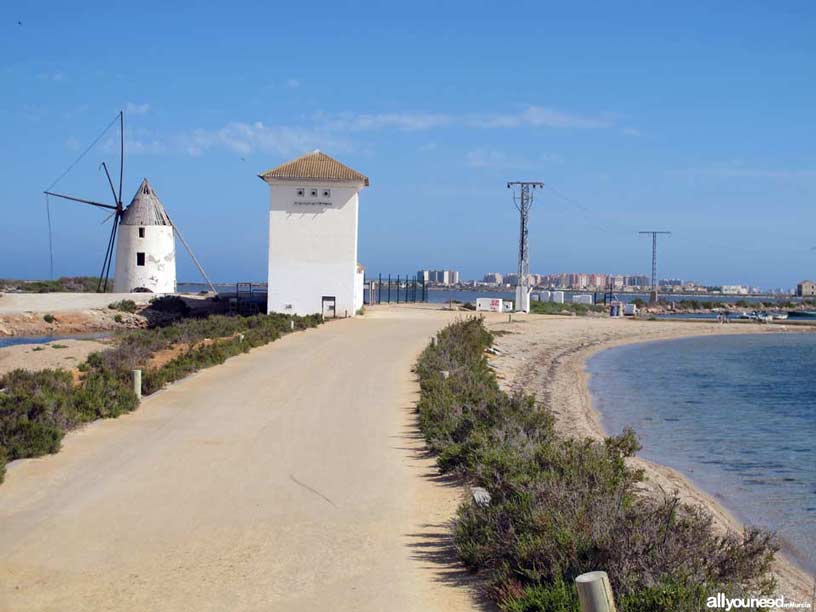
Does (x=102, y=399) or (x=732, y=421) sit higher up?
(x=102, y=399)

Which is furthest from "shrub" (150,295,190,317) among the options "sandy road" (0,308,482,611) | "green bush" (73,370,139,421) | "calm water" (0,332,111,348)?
"sandy road" (0,308,482,611)

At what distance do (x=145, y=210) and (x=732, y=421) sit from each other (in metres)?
37.9

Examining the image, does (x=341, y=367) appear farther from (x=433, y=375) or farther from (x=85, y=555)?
(x=85, y=555)

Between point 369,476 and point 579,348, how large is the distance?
3009 centimetres

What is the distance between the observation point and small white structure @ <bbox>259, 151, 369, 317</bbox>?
35.5 m

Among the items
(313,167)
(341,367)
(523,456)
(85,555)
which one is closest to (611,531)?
(523,456)

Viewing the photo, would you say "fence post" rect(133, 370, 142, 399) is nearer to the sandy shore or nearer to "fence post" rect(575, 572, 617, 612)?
the sandy shore

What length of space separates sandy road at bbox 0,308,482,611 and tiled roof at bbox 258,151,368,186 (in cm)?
2182

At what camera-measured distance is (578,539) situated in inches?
234

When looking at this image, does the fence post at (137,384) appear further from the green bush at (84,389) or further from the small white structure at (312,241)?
the small white structure at (312,241)

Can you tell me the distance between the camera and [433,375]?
1764cm

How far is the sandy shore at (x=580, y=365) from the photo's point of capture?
35.1 ft

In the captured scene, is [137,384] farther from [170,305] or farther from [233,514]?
[170,305]

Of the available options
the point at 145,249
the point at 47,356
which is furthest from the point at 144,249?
the point at 47,356
